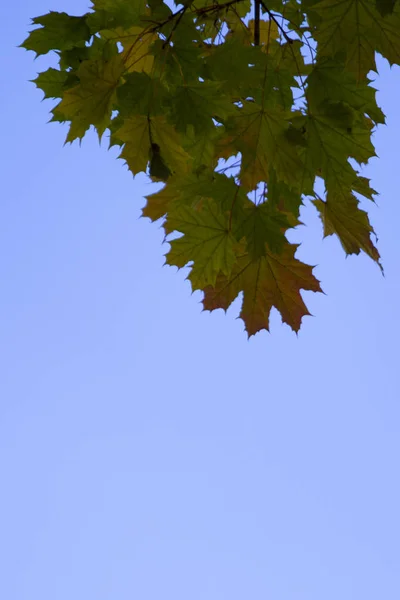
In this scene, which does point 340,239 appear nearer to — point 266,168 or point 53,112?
point 266,168

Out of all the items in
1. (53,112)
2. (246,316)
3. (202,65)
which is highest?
(53,112)

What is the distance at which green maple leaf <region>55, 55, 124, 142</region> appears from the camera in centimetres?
249

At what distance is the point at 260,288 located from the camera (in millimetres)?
3119

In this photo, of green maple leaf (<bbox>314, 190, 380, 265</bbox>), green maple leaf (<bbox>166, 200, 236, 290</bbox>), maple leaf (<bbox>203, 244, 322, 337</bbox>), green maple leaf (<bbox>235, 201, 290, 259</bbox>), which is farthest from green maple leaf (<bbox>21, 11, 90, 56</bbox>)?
green maple leaf (<bbox>314, 190, 380, 265</bbox>)

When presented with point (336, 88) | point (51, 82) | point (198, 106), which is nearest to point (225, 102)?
point (198, 106)

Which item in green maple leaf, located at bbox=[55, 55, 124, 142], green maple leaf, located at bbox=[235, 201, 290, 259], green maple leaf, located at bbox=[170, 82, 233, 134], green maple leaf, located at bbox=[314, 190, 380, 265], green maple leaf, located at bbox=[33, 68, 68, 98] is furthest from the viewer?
green maple leaf, located at bbox=[314, 190, 380, 265]

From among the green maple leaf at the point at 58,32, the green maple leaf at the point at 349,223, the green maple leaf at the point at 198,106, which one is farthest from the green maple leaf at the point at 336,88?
the green maple leaf at the point at 58,32

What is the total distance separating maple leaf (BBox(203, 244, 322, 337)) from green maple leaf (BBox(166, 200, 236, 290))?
0.49ft

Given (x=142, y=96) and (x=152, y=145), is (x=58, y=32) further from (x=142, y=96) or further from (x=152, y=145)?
(x=152, y=145)

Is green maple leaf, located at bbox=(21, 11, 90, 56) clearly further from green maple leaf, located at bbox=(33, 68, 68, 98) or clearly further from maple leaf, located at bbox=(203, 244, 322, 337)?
maple leaf, located at bbox=(203, 244, 322, 337)

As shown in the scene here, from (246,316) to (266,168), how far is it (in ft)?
2.49

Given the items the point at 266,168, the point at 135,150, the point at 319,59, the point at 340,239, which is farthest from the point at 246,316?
the point at 319,59

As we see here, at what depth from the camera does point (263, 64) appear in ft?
8.20

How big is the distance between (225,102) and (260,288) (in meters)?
0.98
